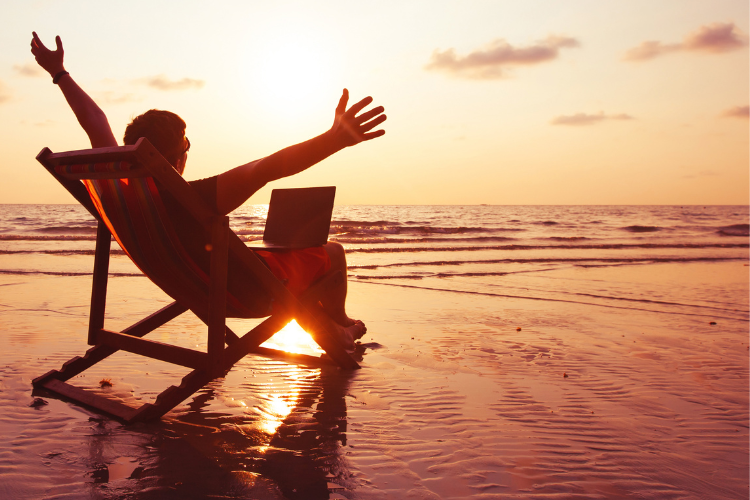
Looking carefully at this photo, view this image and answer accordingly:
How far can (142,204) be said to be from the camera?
243 cm

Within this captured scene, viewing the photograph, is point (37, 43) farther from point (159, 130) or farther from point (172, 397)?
point (172, 397)

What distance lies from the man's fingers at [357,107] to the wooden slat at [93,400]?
1743 millimetres

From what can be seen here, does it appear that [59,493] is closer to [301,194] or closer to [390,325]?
[301,194]

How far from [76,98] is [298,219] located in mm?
1355

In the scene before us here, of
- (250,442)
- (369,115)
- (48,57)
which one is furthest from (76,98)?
(250,442)

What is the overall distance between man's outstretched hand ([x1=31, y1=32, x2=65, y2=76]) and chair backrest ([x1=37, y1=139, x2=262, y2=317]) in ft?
1.80

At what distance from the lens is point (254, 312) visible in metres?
2.97

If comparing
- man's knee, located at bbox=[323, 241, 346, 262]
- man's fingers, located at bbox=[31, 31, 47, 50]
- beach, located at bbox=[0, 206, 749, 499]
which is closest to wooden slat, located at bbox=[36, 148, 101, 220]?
man's fingers, located at bbox=[31, 31, 47, 50]

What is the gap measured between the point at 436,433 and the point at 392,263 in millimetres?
9279

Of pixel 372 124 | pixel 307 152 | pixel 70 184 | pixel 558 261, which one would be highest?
pixel 372 124

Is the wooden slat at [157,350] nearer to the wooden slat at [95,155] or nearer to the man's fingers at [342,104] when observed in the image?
the wooden slat at [95,155]

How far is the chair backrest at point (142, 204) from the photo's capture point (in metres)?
2.20

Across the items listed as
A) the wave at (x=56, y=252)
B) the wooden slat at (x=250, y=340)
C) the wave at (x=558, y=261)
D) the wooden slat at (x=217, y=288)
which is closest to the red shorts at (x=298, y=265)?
the wooden slat at (x=250, y=340)

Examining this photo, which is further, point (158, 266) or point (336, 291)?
point (336, 291)
